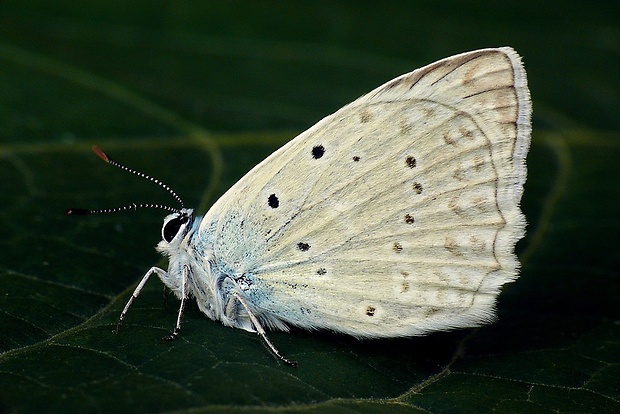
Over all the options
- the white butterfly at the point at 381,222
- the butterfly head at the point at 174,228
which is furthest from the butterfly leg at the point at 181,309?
the butterfly head at the point at 174,228

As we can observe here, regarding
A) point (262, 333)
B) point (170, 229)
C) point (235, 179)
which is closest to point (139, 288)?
point (170, 229)

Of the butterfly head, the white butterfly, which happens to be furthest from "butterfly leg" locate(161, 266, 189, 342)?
the butterfly head

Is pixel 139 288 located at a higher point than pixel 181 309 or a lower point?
higher

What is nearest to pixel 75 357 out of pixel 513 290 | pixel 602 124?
pixel 513 290

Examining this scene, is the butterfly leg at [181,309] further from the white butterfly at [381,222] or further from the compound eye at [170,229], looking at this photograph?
the compound eye at [170,229]

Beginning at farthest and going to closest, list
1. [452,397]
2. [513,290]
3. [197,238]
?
[513,290]
[197,238]
[452,397]

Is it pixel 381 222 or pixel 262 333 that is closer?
pixel 262 333

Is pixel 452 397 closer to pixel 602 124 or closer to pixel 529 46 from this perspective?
pixel 602 124

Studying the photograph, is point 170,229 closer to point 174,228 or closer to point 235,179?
point 174,228
